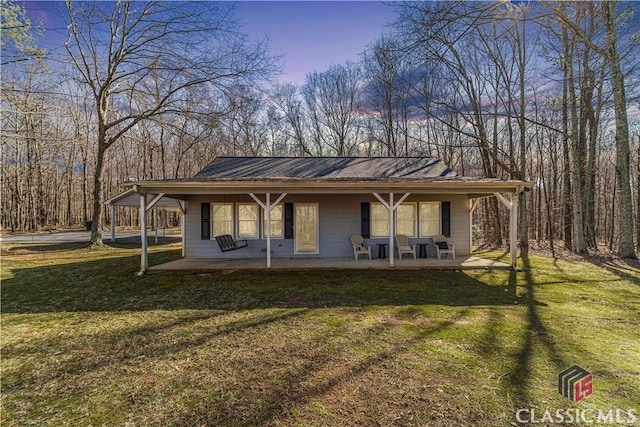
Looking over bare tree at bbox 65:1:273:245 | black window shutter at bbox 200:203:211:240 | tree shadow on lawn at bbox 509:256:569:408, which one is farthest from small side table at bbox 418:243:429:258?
bare tree at bbox 65:1:273:245

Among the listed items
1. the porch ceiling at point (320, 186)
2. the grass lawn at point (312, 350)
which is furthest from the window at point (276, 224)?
the grass lawn at point (312, 350)

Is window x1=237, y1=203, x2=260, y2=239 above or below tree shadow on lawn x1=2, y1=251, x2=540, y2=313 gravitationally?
above

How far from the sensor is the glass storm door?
10062 millimetres

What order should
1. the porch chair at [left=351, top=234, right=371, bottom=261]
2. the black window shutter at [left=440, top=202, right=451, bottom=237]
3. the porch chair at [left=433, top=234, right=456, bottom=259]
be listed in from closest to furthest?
the porch chair at [left=351, top=234, right=371, bottom=261], the porch chair at [left=433, top=234, right=456, bottom=259], the black window shutter at [left=440, top=202, right=451, bottom=237]

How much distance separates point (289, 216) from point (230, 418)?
775 centimetres

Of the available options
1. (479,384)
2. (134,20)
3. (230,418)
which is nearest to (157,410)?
(230,418)

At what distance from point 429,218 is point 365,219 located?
7.40ft

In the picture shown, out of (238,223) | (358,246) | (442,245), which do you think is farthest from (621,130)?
(238,223)

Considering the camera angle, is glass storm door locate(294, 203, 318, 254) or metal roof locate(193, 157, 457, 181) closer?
glass storm door locate(294, 203, 318, 254)

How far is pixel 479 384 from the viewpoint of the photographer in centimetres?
294

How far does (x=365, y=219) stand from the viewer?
392 inches

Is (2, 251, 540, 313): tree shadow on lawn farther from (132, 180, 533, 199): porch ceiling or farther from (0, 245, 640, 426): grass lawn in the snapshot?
(132, 180, 533, 199): porch ceiling

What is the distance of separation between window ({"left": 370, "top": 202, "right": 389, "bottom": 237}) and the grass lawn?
315 cm

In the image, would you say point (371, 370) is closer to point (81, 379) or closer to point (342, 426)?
point (342, 426)
